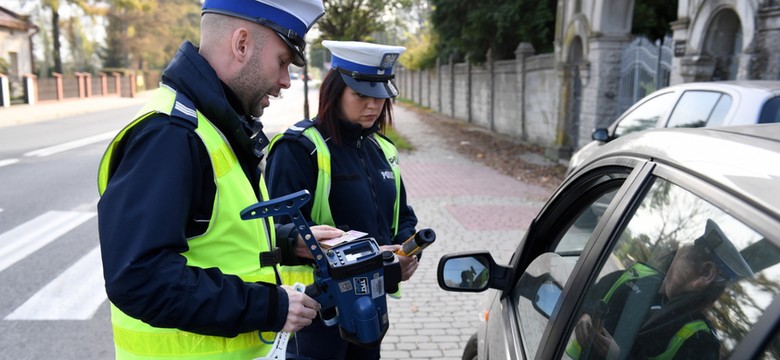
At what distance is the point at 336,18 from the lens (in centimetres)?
1762

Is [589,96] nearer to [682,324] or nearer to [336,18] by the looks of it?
[336,18]

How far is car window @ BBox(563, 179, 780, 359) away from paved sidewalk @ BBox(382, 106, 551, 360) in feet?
7.86

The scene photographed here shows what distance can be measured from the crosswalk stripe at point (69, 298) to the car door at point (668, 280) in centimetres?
416

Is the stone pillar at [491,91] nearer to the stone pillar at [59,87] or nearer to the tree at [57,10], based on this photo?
the stone pillar at [59,87]

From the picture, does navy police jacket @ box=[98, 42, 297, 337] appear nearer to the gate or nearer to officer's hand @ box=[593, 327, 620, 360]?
officer's hand @ box=[593, 327, 620, 360]

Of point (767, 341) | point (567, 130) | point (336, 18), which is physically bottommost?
point (567, 130)

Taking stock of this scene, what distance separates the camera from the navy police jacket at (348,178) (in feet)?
8.47

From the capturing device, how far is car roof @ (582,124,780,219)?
3.67 ft

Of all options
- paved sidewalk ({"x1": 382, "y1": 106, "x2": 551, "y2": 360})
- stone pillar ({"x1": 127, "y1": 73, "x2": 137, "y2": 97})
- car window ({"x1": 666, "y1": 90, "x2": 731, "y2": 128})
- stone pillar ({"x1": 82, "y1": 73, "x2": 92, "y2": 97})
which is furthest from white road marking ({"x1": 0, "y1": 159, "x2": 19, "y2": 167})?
stone pillar ({"x1": 127, "y1": 73, "x2": 137, "y2": 97})

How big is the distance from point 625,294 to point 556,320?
233 mm

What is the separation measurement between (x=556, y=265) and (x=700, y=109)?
420cm

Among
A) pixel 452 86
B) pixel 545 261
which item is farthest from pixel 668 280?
pixel 452 86

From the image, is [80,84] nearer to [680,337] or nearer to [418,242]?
[418,242]

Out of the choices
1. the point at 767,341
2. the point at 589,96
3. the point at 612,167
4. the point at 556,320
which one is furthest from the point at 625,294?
the point at 589,96
